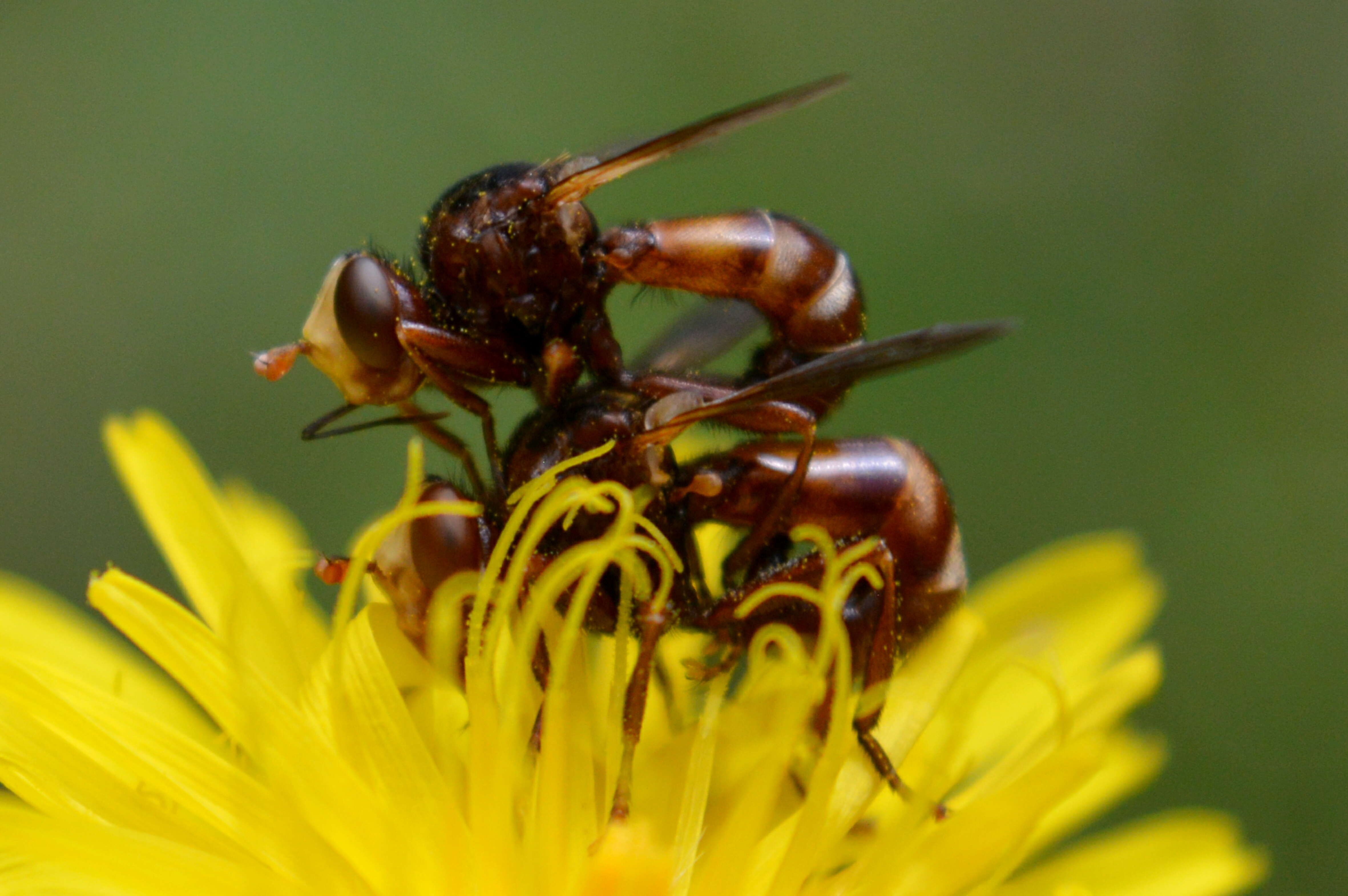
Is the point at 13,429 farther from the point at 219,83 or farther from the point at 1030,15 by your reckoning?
the point at 1030,15

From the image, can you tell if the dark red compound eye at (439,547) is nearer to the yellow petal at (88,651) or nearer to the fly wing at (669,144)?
the fly wing at (669,144)

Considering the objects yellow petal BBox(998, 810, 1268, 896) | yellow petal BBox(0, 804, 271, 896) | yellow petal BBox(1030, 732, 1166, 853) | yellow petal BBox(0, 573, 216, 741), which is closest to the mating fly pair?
yellow petal BBox(0, 804, 271, 896)

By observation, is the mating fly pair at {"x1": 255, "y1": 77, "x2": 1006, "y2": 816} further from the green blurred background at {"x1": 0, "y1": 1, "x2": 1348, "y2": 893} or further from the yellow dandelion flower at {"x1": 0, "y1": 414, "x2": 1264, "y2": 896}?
the green blurred background at {"x1": 0, "y1": 1, "x2": 1348, "y2": 893}

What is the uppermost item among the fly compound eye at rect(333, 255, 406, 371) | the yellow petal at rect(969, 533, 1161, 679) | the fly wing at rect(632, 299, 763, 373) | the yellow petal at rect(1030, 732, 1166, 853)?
the fly compound eye at rect(333, 255, 406, 371)

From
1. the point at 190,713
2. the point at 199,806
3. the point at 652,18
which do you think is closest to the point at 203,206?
the point at 652,18

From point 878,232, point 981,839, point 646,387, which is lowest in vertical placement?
point 981,839

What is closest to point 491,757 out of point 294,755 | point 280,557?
point 294,755

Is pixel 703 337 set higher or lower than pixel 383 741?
higher

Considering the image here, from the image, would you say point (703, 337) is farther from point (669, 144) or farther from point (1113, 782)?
point (1113, 782)
